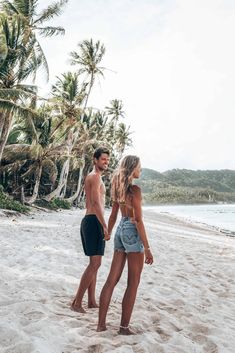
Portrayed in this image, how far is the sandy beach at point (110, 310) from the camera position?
3.12m

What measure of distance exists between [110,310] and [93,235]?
1.11 metres

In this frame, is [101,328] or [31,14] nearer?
[101,328]

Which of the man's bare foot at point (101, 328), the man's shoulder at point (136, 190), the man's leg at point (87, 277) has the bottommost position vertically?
the man's bare foot at point (101, 328)

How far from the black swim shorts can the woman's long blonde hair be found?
55 cm

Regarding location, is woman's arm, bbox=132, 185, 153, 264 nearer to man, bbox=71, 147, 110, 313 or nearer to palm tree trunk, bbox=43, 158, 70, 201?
man, bbox=71, 147, 110, 313

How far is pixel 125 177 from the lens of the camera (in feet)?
10.8

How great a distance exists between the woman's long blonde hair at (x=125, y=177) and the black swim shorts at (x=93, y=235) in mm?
550

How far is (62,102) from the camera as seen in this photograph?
86.9ft

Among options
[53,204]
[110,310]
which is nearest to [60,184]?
[53,204]

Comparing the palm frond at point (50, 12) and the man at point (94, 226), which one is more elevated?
the palm frond at point (50, 12)

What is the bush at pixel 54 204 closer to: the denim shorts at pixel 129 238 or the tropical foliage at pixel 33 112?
the tropical foliage at pixel 33 112

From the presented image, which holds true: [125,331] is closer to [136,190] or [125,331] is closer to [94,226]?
[94,226]

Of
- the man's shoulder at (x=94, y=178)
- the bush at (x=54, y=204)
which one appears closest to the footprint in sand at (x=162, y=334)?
the man's shoulder at (x=94, y=178)

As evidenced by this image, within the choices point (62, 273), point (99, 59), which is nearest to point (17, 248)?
point (62, 273)
